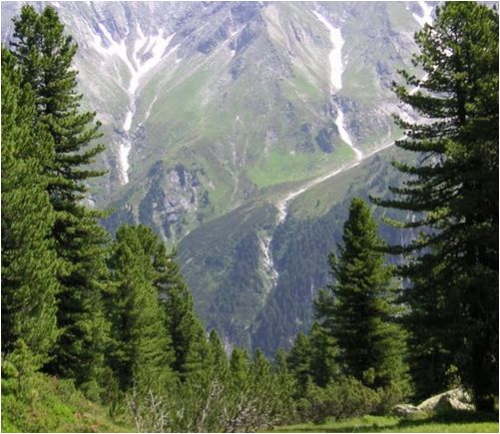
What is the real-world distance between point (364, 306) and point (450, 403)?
14789 millimetres

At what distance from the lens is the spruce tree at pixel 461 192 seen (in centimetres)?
2517

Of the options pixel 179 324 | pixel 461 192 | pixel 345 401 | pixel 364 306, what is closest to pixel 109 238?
pixel 345 401

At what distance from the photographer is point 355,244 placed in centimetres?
4375

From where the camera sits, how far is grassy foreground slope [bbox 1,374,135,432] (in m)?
20.9

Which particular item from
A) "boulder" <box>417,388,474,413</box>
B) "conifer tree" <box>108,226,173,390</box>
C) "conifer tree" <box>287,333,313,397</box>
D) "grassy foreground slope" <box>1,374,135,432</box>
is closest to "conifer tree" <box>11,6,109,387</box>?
"grassy foreground slope" <box>1,374,135,432</box>

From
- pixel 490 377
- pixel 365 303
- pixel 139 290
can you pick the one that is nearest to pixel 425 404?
pixel 490 377

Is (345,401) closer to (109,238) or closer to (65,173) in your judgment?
(109,238)

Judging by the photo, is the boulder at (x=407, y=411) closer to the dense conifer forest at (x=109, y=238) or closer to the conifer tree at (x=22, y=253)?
the dense conifer forest at (x=109, y=238)

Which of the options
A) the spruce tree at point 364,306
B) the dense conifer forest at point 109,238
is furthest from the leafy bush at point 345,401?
the spruce tree at point 364,306

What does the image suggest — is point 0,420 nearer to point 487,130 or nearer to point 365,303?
point 487,130

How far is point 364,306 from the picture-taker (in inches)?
1730

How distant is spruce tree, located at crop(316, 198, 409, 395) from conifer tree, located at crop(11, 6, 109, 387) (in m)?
17.7

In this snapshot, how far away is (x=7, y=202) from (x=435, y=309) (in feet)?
57.9

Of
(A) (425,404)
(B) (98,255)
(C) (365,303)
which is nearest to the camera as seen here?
(A) (425,404)
